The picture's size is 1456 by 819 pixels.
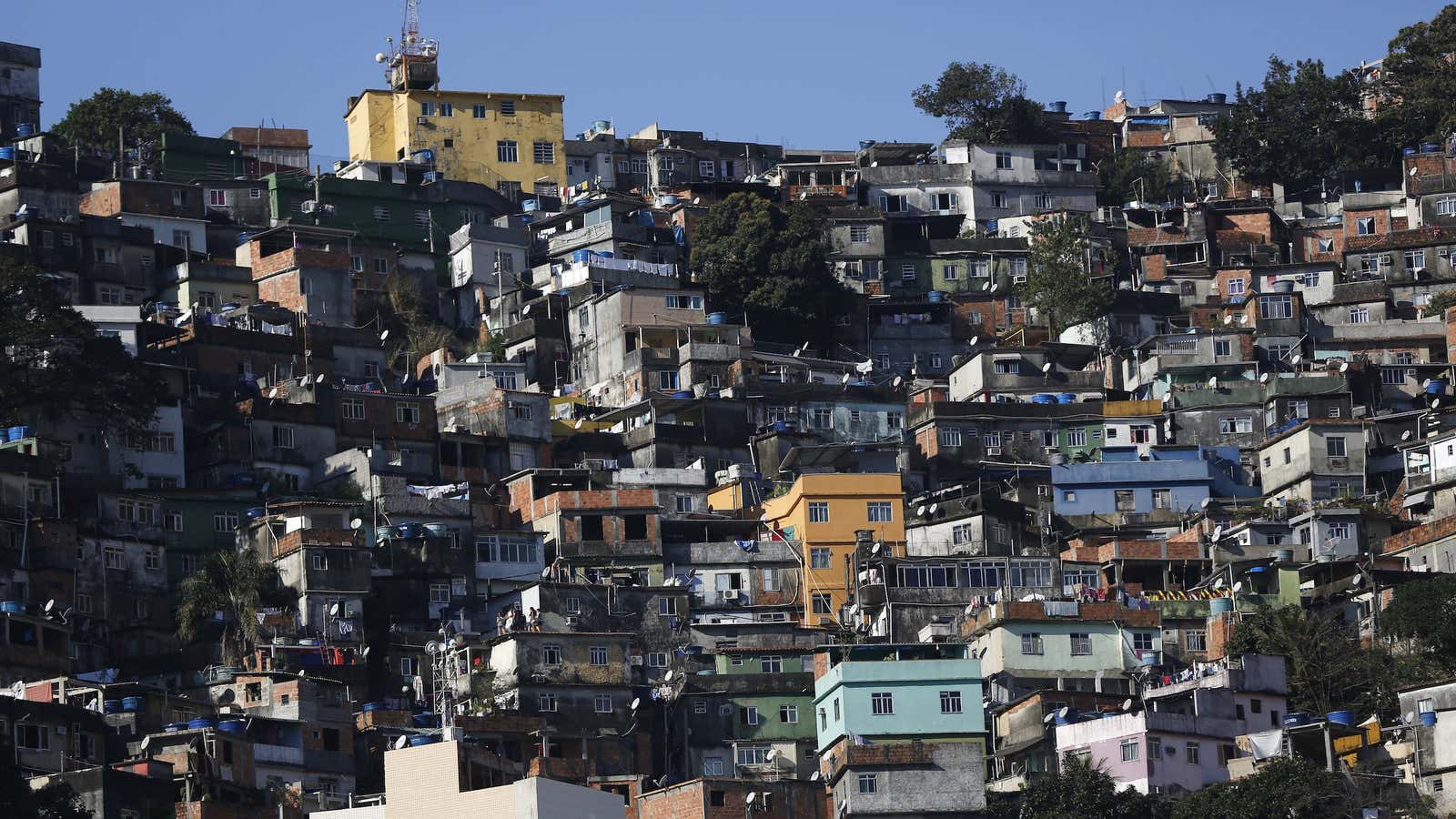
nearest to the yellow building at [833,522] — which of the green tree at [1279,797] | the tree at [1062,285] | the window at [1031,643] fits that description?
the window at [1031,643]

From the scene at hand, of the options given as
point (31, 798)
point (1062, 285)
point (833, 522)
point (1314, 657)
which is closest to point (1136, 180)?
point (1062, 285)

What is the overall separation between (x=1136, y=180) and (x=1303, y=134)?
6853 mm

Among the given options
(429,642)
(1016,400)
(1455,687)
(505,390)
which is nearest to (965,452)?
(1016,400)

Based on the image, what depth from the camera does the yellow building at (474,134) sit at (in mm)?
103875

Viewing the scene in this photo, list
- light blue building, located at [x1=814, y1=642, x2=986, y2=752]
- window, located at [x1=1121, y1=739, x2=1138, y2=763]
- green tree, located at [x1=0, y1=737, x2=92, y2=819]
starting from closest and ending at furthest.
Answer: green tree, located at [x1=0, y1=737, x2=92, y2=819], window, located at [x1=1121, y1=739, x2=1138, y2=763], light blue building, located at [x1=814, y1=642, x2=986, y2=752]

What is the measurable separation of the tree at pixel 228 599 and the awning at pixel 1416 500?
30.1 meters

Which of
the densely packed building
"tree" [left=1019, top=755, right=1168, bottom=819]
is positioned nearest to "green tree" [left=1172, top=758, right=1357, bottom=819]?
"tree" [left=1019, top=755, right=1168, bottom=819]

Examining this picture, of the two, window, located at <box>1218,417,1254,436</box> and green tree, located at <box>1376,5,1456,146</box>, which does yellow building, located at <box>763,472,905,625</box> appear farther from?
green tree, located at <box>1376,5,1456,146</box>

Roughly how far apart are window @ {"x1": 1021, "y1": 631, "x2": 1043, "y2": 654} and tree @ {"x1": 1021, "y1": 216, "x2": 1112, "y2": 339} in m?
26.8

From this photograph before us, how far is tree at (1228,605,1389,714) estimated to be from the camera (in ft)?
199

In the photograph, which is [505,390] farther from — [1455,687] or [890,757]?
[1455,687]

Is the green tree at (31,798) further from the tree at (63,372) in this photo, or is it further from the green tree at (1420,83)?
the green tree at (1420,83)

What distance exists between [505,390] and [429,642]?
14.9m

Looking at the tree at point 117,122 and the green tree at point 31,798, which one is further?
the tree at point 117,122
